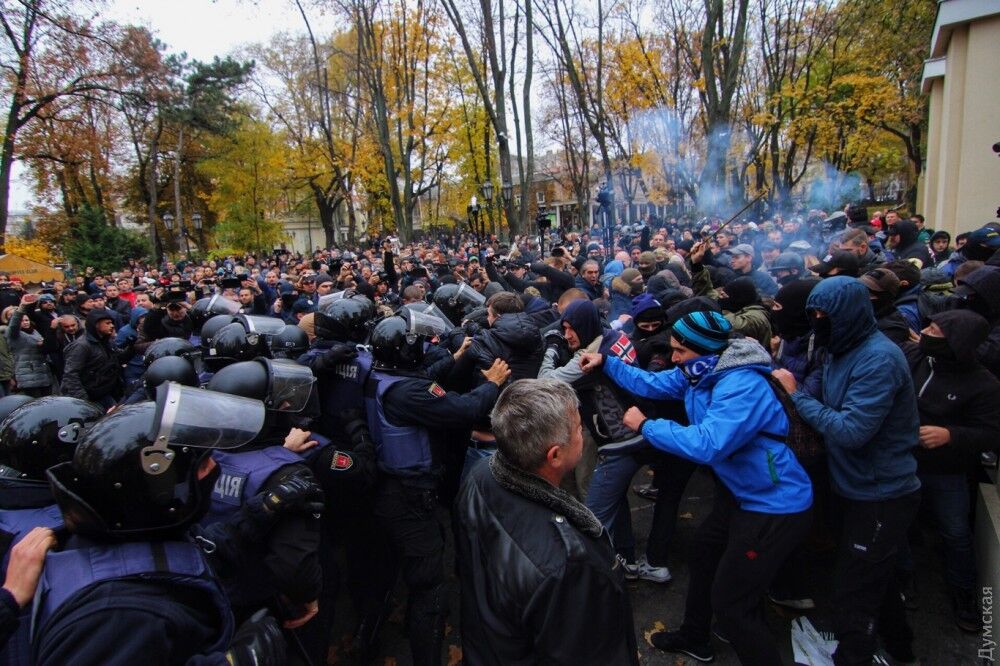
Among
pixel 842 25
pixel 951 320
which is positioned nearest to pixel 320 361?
pixel 951 320

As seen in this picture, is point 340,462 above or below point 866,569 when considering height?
above

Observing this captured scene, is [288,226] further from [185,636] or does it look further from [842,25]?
[185,636]

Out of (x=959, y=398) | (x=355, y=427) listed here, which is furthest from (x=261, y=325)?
(x=959, y=398)

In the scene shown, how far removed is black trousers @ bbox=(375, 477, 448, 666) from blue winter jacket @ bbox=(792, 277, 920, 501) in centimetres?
221

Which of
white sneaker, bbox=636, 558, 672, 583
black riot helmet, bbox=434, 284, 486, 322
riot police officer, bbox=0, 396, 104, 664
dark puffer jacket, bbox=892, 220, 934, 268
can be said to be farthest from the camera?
dark puffer jacket, bbox=892, 220, 934, 268

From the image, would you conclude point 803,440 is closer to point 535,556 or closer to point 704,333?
point 704,333

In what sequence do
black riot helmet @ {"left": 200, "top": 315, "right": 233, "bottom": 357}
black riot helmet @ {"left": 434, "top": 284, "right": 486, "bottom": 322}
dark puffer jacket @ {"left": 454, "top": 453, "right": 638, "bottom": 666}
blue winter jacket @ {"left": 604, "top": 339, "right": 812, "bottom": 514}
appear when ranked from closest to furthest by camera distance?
dark puffer jacket @ {"left": 454, "top": 453, "right": 638, "bottom": 666}
blue winter jacket @ {"left": 604, "top": 339, "right": 812, "bottom": 514}
black riot helmet @ {"left": 200, "top": 315, "right": 233, "bottom": 357}
black riot helmet @ {"left": 434, "top": 284, "right": 486, "bottom": 322}

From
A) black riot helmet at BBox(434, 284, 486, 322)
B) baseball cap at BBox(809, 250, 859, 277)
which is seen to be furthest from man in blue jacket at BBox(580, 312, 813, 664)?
black riot helmet at BBox(434, 284, 486, 322)

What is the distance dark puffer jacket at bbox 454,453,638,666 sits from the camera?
1558mm

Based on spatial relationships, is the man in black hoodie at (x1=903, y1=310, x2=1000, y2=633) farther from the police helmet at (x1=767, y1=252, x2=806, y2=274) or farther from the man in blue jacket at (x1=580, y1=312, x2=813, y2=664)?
the police helmet at (x1=767, y1=252, x2=806, y2=274)

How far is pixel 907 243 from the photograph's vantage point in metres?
7.03

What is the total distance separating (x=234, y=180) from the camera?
35.0m

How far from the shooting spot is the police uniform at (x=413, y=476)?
3.23m

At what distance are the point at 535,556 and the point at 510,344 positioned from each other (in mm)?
2631
